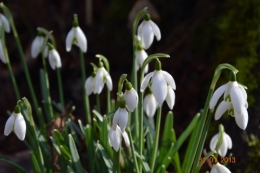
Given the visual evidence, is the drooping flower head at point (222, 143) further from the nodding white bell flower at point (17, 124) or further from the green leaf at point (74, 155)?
the nodding white bell flower at point (17, 124)

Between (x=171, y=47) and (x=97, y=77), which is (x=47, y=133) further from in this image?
(x=171, y=47)

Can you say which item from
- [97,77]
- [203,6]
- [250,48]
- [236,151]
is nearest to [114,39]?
[203,6]

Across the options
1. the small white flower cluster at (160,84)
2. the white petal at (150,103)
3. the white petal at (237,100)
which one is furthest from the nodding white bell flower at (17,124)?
the white petal at (237,100)

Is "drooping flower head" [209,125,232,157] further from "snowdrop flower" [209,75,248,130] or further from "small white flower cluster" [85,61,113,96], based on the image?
"small white flower cluster" [85,61,113,96]

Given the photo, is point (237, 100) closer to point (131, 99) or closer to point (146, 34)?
point (131, 99)

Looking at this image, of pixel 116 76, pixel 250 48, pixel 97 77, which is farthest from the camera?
pixel 116 76

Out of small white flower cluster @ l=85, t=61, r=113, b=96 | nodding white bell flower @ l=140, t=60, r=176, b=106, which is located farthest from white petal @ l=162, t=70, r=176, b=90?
small white flower cluster @ l=85, t=61, r=113, b=96
